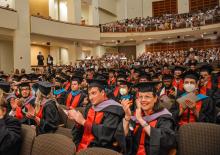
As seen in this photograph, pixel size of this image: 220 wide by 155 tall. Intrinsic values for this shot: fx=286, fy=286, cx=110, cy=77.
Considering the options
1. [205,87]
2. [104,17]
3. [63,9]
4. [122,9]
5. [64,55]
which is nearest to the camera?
[205,87]

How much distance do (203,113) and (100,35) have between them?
21.8 meters

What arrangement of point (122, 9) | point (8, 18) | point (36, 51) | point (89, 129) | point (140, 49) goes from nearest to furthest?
1. point (89, 129)
2. point (8, 18)
3. point (36, 51)
4. point (140, 49)
5. point (122, 9)

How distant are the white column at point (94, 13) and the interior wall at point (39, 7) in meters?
4.43

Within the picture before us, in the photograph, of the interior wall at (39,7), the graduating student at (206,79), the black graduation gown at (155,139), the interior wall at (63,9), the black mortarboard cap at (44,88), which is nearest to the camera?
the black graduation gown at (155,139)

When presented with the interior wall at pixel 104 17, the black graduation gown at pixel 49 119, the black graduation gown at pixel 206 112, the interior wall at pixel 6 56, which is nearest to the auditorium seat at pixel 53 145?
the black graduation gown at pixel 49 119

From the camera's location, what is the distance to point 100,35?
25.8m

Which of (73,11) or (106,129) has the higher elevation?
(73,11)

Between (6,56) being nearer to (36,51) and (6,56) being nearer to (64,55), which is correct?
(36,51)

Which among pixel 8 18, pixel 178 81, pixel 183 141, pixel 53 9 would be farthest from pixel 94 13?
pixel 183 141

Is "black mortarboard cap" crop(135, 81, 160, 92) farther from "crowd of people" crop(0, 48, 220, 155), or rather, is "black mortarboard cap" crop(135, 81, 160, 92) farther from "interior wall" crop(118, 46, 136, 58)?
"interior wall" crop(118, 46, 136, 58)

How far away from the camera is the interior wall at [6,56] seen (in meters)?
19.4

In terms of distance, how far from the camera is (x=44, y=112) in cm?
468

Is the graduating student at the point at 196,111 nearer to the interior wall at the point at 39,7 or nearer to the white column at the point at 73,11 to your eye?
the white column at the point at 73,11

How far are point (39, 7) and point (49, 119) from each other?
21913 mm
